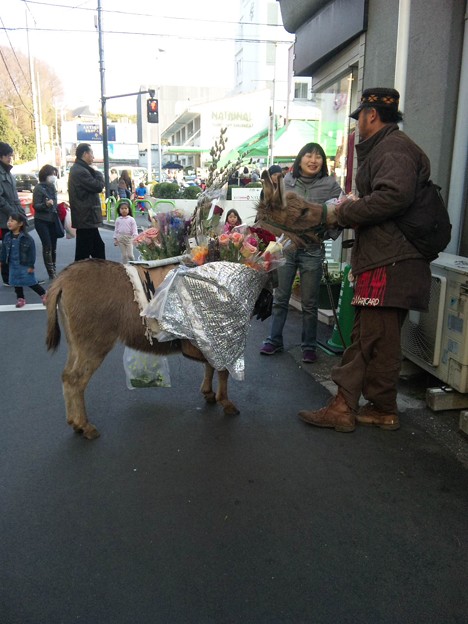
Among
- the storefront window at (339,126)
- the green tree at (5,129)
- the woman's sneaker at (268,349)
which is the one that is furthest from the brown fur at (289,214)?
the green tree at (5,129)

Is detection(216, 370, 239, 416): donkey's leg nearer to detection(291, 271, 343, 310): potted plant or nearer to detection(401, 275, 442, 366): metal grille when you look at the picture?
detection(401, 275, 442, 366): metal grille

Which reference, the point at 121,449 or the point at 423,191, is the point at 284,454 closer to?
the point at 121,449

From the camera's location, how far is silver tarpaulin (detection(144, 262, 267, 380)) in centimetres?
327

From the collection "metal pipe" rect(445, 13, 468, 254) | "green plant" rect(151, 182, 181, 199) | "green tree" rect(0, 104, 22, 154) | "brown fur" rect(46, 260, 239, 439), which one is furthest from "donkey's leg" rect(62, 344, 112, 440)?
"green tree" rect(0, 104, 22, 154)

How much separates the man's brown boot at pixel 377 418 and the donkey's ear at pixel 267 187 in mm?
1686

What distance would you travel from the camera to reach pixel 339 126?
804 centimetres

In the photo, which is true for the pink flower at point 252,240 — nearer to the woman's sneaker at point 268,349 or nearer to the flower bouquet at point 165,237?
the flower bouquet at point 165,237

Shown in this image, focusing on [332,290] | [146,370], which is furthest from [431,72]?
[146,370]

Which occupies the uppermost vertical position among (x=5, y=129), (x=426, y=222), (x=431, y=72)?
(x=5, y=129)

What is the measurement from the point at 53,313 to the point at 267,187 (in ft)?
5.42

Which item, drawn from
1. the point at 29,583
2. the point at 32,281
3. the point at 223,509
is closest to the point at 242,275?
the point at 223,509

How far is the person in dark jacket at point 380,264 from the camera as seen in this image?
307 centimetres

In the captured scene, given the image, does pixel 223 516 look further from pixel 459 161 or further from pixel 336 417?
pixel 459 161

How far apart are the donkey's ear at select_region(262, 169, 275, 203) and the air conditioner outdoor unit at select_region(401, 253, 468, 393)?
4.79 ft
